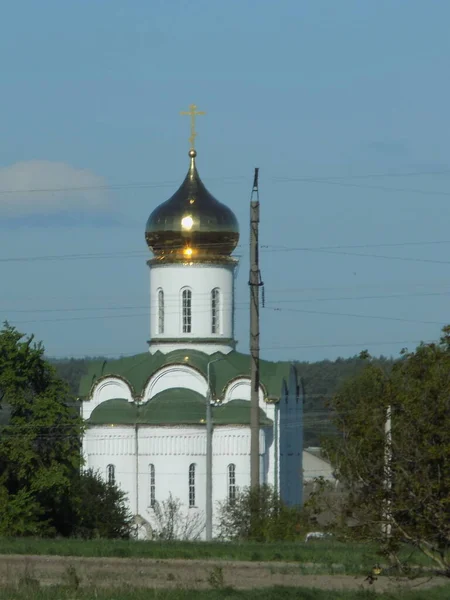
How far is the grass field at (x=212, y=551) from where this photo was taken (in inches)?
893

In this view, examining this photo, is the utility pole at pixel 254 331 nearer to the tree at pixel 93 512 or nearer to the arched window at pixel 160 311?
the tree at pixel 93 512

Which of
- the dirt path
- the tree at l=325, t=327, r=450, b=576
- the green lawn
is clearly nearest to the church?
the dirt path

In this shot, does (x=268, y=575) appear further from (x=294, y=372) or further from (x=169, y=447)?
(x=294, y=372)

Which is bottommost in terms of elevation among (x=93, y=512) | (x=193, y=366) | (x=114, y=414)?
(x=93, y=512)

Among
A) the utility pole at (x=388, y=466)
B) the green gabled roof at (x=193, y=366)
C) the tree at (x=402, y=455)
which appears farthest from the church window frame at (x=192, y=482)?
the utility pole at (x=388, y=466)

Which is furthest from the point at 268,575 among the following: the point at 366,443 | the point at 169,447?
the point at 169,447

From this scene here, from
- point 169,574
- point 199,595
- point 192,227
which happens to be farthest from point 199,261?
point 199,595

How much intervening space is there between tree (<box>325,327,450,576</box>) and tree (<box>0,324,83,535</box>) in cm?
1781

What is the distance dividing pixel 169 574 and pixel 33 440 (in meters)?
12.6

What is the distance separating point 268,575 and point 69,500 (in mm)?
12519

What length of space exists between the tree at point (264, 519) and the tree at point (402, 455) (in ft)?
51.1

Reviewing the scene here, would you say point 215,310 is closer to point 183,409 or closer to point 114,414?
point 183,409

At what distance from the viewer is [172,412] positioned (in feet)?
139

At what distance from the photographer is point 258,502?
30.4m
